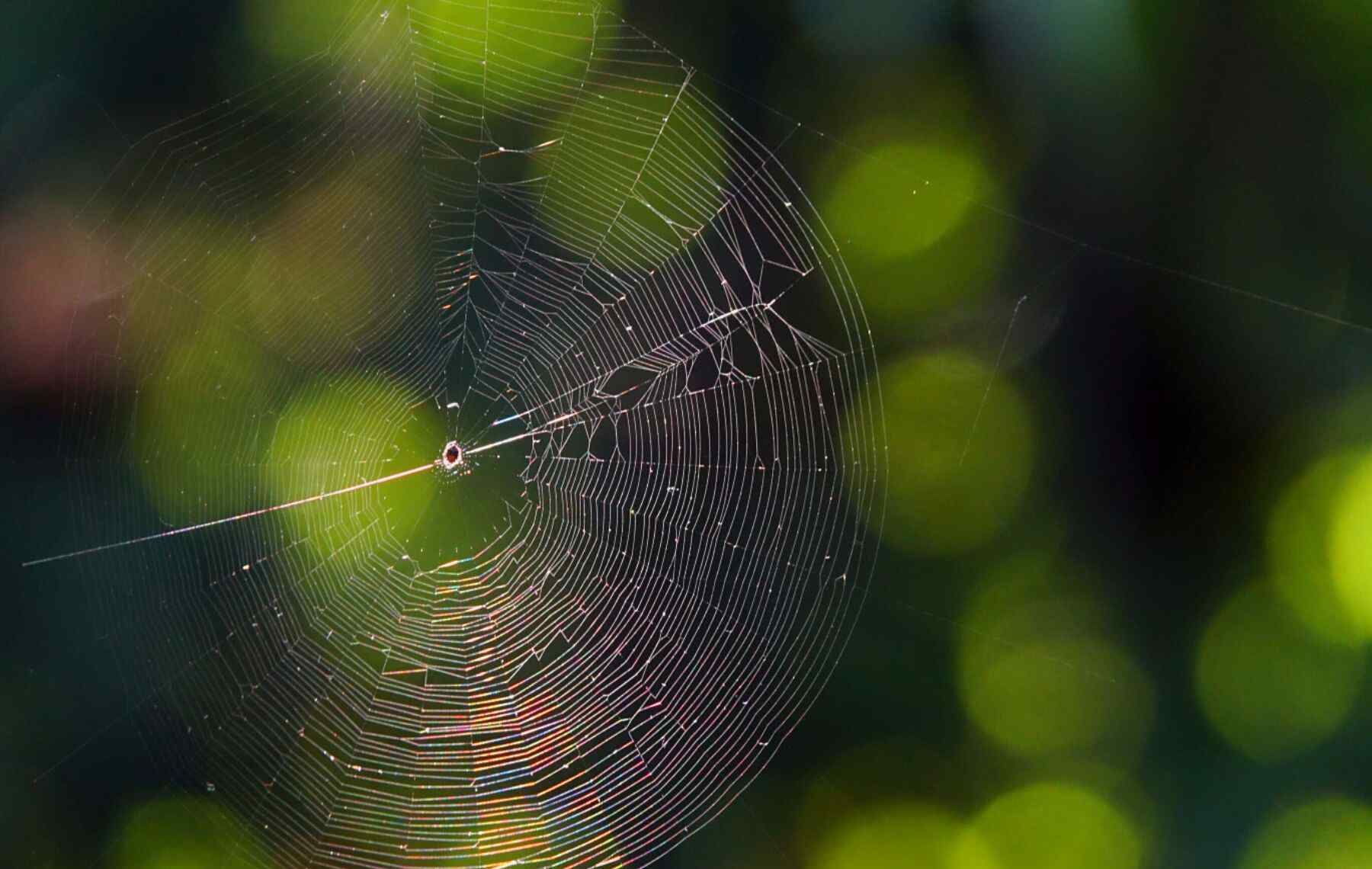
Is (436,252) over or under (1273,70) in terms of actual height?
under

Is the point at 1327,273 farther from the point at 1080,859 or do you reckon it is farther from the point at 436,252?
the point at 436,252

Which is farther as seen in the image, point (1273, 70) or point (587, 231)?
point (587, 231)

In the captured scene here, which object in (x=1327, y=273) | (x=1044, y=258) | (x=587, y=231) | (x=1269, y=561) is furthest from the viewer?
(x=587, y=231)

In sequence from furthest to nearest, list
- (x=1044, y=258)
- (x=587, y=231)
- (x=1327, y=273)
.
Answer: (x=587, y=231), (x=1044, y=258), (x=1327, y=273)

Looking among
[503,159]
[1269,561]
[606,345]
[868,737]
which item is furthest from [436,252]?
[1269,561]
